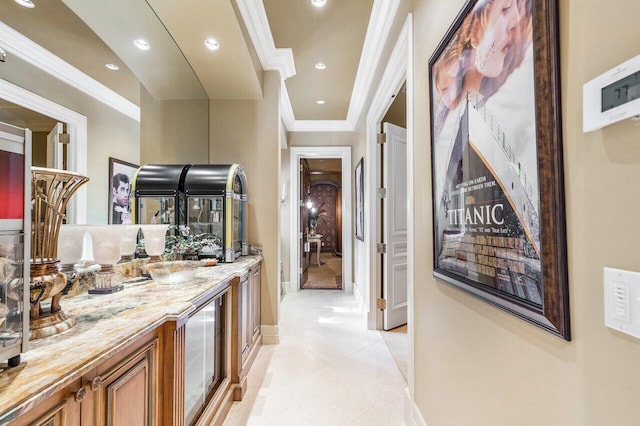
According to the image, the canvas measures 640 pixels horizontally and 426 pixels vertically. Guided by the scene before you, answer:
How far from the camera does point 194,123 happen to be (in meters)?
2.84

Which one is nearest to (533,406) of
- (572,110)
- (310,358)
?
(572,110)

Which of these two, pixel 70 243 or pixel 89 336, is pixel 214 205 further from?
pixel 89 336

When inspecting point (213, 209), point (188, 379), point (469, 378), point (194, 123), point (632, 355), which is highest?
point (194, 123)

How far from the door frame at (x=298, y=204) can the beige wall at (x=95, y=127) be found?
10.9 ft

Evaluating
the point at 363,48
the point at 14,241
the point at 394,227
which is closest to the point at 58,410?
the point at 14,241

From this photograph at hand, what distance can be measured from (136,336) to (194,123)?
2.32 m

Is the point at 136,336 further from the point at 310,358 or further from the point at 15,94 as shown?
the point at 310,358

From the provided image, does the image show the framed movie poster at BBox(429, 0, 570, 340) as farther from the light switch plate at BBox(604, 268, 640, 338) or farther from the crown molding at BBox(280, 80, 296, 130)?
the crown molding at BBox(280, 80, 296, 130)

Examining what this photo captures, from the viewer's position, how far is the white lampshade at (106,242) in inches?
49.3

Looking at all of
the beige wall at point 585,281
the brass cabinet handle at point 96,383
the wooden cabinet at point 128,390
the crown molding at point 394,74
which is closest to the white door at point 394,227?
the crown molding at point 394,74

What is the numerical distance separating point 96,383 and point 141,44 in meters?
2.04

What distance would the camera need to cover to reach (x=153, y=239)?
71.7 inches

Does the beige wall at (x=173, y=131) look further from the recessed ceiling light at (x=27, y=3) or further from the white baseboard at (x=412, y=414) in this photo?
the white baseboard at (x=412, y=414)

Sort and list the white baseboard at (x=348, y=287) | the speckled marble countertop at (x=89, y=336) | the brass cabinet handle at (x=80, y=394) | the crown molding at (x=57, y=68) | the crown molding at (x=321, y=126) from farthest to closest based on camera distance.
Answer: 1. the white baseboard at (x=348, y=287)
2. the crown molding at (x=321, y=126)
3. the crown molding at (x=57, y=68)
4. the brass cabinet handle at (x=80, y=394)
5. the speckled marble countertop at (x=89, y=336)
